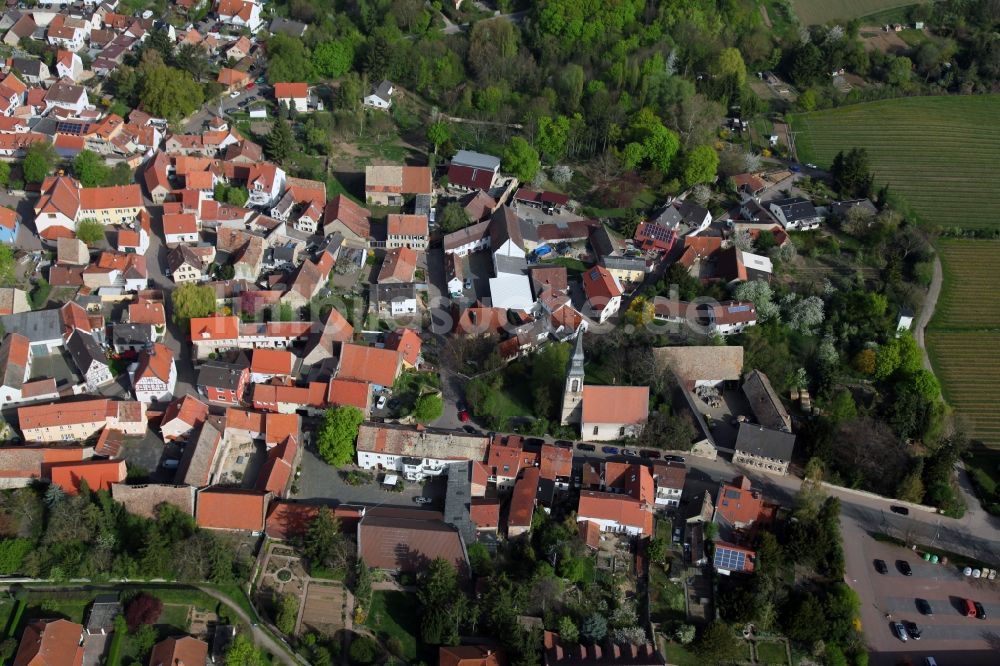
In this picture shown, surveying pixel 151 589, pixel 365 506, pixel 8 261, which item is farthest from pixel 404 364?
pixel 8 261

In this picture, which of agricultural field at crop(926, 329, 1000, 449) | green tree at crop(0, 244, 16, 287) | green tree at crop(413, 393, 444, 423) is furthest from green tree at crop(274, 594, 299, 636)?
agricultural field at crop(926, 329, 1000, 449)

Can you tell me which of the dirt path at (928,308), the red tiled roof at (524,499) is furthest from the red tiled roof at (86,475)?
the dirt path at (928,308)

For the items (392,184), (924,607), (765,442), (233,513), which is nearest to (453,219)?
(392,184)

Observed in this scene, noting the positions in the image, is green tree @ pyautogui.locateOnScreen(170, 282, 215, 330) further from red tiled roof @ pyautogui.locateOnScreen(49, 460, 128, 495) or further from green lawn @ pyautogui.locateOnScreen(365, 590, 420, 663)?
green lawn @ pyautogui.locateOnScreen(365, 590, 420, 663)

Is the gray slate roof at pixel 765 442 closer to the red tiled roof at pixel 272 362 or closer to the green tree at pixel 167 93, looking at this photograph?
the red tiled roof at pixel 272 362

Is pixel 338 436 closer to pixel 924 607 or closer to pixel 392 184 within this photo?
pixel 392 184

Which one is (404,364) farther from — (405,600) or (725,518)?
(725,518)
